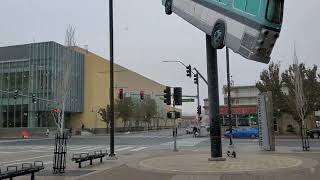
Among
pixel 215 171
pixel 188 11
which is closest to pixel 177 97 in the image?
pixel 188 11

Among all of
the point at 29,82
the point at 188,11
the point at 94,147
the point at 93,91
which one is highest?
the point at 29,82

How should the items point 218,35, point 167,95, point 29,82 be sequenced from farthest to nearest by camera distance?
point 29,82 < point 167,95 < point 218,35

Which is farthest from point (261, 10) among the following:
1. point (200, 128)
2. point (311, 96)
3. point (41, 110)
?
point (41, 110)

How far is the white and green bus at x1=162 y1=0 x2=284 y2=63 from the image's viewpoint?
1311 centimetres

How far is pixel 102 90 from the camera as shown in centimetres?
9612

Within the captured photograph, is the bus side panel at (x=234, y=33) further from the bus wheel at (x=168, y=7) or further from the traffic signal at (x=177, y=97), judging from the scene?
the traffic signal at (x=177, y=97)

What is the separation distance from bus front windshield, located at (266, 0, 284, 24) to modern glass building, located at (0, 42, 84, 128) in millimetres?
68164

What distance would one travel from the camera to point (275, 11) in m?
13.1

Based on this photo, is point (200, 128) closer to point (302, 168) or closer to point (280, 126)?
point (280, 126)

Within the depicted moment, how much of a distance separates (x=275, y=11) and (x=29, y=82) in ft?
244

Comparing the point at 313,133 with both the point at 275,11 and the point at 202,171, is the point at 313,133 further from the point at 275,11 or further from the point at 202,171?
the point at 275,11

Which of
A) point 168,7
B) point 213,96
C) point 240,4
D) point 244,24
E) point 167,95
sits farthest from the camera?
point 167,95

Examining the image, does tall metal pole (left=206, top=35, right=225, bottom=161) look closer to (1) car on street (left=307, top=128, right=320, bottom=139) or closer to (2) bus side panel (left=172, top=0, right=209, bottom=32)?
(2) bus side panel (left=172, top=0, right=209, bottom=32)

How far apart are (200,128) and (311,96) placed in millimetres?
Answer: 15589
